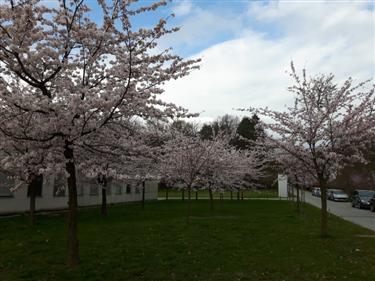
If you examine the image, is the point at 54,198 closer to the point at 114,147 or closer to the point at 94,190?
the point at 94,190

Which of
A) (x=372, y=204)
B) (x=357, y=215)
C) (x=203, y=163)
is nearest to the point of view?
(x=203, y=163)

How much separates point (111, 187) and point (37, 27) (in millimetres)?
28206

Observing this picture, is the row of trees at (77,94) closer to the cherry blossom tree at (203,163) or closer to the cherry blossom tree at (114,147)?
the cherry blossom tree at (114,147)

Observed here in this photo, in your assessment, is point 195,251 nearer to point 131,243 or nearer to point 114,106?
point 131,243

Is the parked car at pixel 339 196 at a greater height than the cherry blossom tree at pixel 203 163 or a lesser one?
lesser

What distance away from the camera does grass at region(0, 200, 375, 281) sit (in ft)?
26.0

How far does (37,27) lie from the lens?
7656mm

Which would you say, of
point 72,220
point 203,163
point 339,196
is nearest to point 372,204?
point 339,196

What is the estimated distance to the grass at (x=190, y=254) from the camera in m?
7.94

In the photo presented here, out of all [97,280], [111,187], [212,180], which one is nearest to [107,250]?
[97,280]

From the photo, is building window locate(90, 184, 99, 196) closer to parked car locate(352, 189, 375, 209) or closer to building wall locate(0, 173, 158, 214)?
building wall locate(0, 173, 158, 214)

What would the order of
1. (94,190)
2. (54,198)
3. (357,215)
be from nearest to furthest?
(357,215) → (54,198) → (94,190)

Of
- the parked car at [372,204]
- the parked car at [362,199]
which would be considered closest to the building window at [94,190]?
the parked car at [372,204]

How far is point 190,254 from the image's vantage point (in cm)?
984
